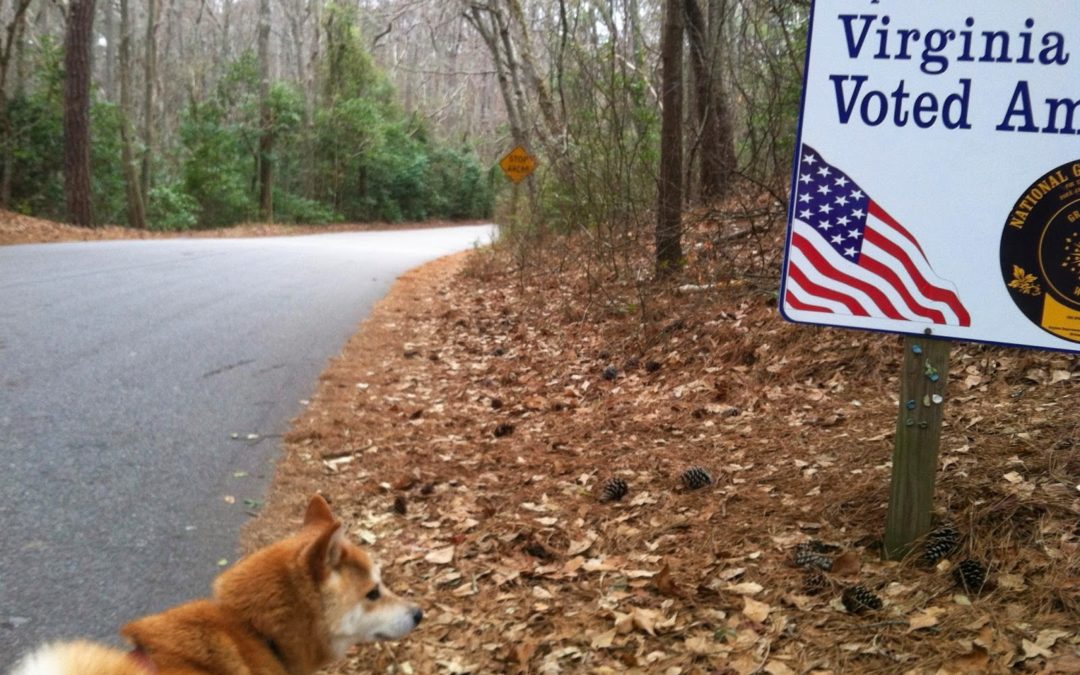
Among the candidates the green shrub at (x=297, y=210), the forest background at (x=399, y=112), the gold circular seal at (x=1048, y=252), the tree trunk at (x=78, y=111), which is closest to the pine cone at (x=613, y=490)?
the gold circular seal at (x=1048, y=252)

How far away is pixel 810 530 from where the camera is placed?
170 inches

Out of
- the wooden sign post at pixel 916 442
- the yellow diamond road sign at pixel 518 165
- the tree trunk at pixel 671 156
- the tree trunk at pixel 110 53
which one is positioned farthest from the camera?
the tree trunk at pixel 110 53

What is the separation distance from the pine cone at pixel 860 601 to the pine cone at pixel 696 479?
1553mm

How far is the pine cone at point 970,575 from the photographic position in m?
3.52

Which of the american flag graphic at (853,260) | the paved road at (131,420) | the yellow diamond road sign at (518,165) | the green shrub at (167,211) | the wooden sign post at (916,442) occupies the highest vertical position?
the yellow diamond road sign at (518,165)

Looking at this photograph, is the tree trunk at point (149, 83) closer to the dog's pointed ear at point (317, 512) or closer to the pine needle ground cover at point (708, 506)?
the pine needle ground cover at point (708, 506)

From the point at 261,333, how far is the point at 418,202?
37.3 m

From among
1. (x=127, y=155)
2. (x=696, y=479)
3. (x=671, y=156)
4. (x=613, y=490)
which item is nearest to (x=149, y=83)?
(x=127, y=155)

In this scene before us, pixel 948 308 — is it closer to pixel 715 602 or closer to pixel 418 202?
pixel 715 602

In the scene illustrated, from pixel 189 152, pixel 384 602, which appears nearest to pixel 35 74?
pixel 189 152

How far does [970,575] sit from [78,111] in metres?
26.3

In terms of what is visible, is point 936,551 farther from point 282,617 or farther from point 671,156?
point 671,156

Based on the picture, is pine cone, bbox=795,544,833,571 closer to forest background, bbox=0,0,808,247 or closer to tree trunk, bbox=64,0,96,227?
forest background, bbox=0,0,808,247

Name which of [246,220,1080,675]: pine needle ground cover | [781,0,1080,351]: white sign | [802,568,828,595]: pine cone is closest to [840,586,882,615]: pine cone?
[246,220,1080,675]: pine needle ground cover
